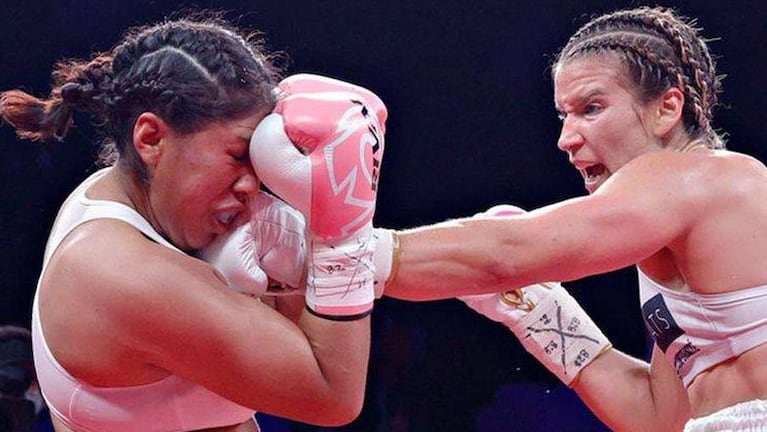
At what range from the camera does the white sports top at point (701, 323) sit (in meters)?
2.01

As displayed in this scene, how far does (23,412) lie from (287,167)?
2.47 meters

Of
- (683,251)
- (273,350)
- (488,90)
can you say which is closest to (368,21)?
(488,90)

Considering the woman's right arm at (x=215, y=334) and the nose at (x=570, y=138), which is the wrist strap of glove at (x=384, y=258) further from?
the nose at (x=570, y=138)

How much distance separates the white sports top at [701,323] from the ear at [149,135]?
1.02 m

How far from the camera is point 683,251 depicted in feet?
6.72

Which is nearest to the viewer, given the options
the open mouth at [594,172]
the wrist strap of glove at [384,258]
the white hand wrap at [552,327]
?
the wrist strap of glove at [384,258]

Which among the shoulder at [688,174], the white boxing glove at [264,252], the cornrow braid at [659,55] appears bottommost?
the white boxing glove at [264,252]

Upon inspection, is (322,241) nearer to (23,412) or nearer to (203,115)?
(203,115)

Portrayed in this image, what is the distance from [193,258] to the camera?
1781mm

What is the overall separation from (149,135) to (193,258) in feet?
0.73

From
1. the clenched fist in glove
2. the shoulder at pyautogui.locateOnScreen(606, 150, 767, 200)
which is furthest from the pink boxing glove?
the clenched fist in glove

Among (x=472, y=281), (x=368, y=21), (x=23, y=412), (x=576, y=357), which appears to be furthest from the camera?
(x=368, y=21)

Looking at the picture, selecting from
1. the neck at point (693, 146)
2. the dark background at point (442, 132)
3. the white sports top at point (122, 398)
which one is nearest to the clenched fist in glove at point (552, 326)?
the neck at point (693, 146)

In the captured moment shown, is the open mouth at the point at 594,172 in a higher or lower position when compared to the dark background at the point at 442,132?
higher
